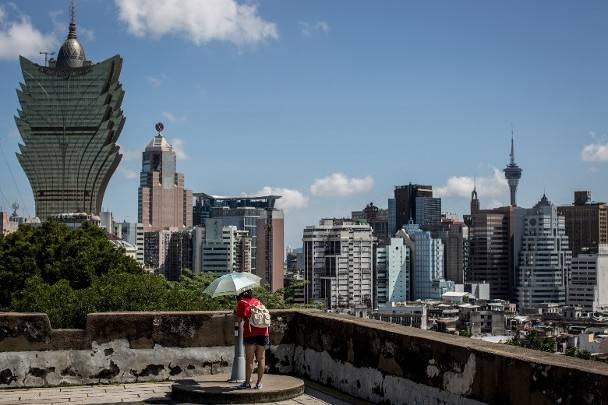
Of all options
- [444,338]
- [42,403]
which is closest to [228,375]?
[42,403]

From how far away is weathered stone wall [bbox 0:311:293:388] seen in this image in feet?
Result: 28.2

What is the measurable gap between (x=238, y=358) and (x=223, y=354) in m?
0.68

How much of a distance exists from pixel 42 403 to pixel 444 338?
137 inches

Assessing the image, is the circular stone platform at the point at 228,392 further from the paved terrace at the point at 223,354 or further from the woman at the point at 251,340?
the paved terrace at the point at 223,354

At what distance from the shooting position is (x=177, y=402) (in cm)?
790

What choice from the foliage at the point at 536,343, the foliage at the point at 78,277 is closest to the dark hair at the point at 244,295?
the foliage at the point at 78,277

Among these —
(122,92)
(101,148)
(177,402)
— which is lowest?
(177,402)

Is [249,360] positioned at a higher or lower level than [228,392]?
higher

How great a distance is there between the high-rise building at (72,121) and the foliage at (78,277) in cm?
14965

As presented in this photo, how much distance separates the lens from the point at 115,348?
29.2ft

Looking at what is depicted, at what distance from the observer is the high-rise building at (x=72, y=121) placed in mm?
174375

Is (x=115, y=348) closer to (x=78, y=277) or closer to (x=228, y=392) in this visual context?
(x=228, y=392)

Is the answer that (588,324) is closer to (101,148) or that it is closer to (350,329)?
(101,148)

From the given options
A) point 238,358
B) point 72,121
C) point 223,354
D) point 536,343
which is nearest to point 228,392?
point 238,358
